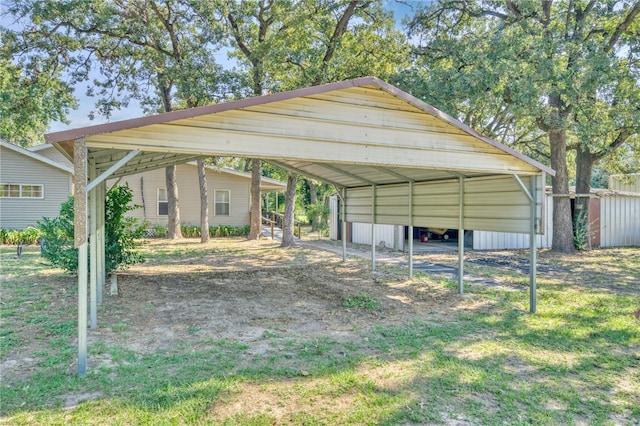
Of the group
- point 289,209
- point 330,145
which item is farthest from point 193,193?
point 330,145

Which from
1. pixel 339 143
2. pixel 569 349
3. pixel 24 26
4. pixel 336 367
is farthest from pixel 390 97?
pixel 24 26

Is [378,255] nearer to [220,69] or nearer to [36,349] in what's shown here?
[220,69]

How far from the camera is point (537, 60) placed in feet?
32.8

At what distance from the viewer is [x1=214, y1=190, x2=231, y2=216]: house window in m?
20.5

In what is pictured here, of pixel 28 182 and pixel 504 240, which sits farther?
pixel 28 182

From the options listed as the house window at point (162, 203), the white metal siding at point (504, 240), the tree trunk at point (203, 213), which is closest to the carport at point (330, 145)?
the white metal siding at point (504, 240)

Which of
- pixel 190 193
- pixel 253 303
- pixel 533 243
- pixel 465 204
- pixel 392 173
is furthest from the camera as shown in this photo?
pixel 190 193

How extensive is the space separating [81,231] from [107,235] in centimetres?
491

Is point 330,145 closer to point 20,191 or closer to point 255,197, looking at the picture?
point 255,197

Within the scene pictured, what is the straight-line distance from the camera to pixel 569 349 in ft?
14.7

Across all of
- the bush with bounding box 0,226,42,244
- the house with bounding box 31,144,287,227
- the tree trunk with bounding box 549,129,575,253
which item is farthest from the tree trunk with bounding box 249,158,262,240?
the tree trunk with bounding box 549,129,575,253

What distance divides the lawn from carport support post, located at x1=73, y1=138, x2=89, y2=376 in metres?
0.29

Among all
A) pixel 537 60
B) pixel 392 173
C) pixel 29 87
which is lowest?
pixel 392 173

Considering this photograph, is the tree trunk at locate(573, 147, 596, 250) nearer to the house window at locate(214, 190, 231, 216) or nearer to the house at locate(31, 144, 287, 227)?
the house at locate(31, 144, 287, 227)
